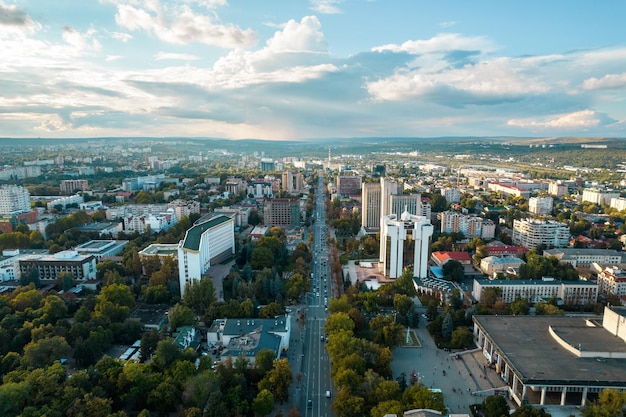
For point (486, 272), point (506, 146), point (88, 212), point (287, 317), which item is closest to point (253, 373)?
point (287, 317)

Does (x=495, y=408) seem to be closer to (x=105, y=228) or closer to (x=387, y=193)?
(x=387, y=193)

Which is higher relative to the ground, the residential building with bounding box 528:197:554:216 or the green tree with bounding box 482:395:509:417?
the residential building with bounding box 528:197:554:216

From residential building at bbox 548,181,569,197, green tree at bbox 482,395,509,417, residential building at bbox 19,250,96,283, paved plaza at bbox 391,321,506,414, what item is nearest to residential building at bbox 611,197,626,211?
residential building at bbox 548,181,569,197

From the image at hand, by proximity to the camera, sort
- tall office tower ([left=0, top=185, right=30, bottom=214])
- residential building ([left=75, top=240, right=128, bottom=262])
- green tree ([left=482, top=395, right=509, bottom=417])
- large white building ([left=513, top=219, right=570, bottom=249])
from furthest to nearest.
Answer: tall office tower ([left=0, top=185, right=30, bottom=214]) < large white building ([left=513, top=219, right=570, bottom=249]) < residential building ([left=75, top=240, right=128, bottom=262]) < green tree ([left=482, top=395, right=509, bottom=417])

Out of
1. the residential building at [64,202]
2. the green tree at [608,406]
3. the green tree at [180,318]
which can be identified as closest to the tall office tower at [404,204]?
the green tree at [180,318]

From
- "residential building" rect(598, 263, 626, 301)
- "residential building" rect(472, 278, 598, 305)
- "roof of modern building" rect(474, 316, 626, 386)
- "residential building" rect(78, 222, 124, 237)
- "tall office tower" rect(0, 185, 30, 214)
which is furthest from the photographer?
"tall office tower" rect(0, 185, 30, 214)

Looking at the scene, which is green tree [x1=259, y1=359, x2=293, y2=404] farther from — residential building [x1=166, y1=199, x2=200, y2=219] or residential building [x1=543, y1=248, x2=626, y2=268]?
residential building [x1=166, y1=199, x2=200, y2=219]

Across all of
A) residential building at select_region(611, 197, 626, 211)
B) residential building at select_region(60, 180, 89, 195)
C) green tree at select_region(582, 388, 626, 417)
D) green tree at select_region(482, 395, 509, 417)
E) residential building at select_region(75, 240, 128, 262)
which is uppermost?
residential building at select_region(60, 180, 89, 195)

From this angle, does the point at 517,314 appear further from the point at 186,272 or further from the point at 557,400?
the point at 186,272
